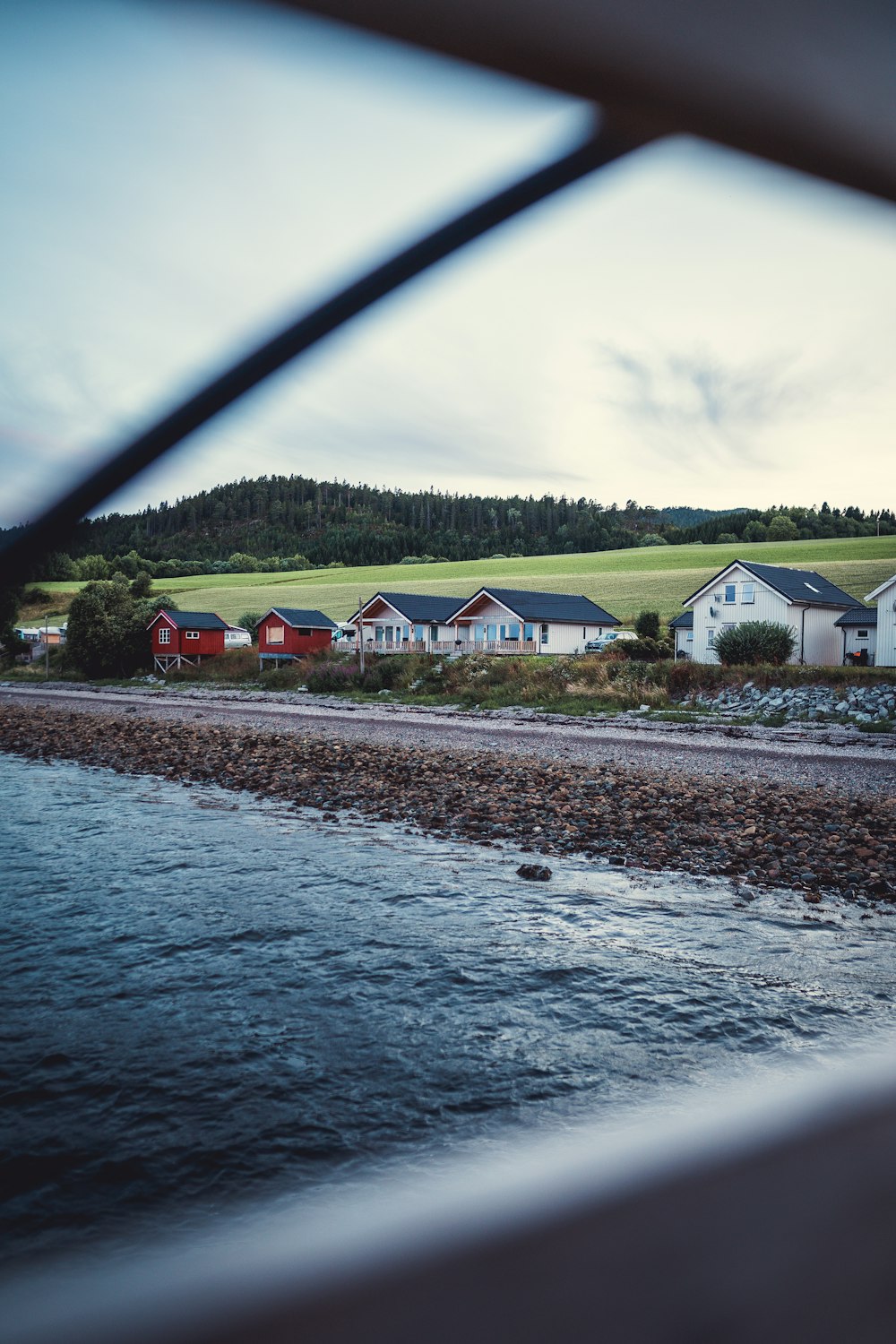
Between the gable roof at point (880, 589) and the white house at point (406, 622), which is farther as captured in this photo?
the white house at point (406, 622)

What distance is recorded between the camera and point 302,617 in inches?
1423

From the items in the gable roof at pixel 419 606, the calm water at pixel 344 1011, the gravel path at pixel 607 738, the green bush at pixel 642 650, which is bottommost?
the calm water at pixel 344 1011

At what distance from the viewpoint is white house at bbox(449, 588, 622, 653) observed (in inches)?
1293

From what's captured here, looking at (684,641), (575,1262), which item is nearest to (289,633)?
(684,641)

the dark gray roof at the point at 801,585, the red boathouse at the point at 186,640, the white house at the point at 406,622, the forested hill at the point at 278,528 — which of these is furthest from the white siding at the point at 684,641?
the forested hill at the point at 278,528

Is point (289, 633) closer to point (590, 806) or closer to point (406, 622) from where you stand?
point (406, 622)

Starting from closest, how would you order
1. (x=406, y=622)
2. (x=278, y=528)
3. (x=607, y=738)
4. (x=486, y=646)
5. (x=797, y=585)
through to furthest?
1. (x=278, y=528)
2. (x=607, y=738)
3. (x=797, y=585)
4. (x=486, y=646)
5. (x=406, y=622)

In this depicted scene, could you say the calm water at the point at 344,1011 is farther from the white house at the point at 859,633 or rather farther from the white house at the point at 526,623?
the white house at the point at 526,623

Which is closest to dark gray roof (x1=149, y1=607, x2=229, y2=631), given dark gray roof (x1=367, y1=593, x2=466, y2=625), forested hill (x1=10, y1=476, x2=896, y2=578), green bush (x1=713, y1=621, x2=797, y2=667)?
dark gray roof (x1=367, y1=593, x2=466, y2=625)

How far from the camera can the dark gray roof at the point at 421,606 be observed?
3578 cm

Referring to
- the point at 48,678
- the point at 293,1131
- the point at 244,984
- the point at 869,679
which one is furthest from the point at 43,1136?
the point at 48,678

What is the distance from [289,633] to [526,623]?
1023 centimetres

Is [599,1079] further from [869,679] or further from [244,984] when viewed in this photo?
[869,679]

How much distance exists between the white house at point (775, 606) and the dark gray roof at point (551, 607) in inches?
343
